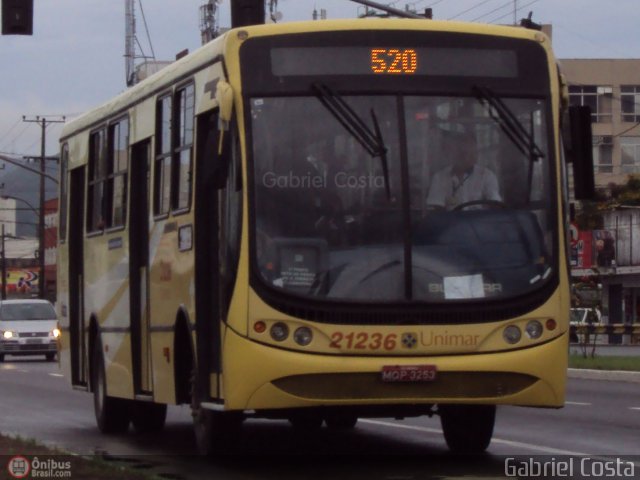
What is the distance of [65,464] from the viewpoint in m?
12.0

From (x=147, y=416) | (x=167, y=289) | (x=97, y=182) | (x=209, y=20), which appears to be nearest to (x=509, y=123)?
(x=167, y=289)

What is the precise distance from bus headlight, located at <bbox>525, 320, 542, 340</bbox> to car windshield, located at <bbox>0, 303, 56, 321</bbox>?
32.3 meters

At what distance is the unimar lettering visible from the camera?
11.5 meters

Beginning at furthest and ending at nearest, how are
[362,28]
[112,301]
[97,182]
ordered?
[97,182] → [112,301] → [362,28]

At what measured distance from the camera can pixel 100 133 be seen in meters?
17.0

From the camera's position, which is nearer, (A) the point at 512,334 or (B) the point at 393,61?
(A) the point at 512,334

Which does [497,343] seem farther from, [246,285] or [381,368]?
[246,285]

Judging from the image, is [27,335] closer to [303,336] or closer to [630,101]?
[303,336]

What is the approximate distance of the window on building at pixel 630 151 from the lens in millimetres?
85750

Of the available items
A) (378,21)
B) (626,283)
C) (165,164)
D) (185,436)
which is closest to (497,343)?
(378,21)

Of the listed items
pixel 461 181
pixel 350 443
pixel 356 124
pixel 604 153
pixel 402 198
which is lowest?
pixel 350 443

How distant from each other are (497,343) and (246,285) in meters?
1.78

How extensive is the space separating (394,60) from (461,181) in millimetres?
1016

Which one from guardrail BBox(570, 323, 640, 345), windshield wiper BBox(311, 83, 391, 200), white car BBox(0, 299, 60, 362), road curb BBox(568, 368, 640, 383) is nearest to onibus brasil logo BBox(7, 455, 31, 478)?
windshield wiper BBox(311, 83, 391, 200)
